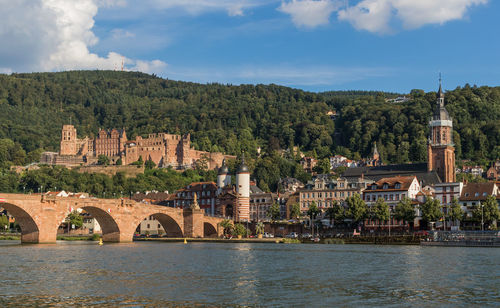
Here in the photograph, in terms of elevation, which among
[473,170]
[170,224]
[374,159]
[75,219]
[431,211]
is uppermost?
[374,159]

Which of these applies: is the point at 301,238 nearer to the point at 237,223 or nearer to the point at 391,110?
the point at 237,223

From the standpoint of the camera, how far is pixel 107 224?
8650 cm

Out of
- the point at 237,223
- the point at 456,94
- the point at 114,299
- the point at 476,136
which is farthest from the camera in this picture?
the point at 456,94

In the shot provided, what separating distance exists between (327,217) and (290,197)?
44.8 feet

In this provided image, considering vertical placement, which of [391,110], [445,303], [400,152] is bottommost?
[445,303]

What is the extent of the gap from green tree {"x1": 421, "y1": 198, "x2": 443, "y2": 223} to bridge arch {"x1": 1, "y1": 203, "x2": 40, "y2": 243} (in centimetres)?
4887

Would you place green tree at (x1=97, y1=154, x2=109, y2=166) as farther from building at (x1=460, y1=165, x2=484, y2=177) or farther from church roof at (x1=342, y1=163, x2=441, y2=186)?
building at (x1=460, y1=165, x2=484, y2=177)

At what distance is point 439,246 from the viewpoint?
258 ft

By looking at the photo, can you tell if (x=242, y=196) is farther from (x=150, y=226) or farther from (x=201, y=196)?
(x=150, y=226)

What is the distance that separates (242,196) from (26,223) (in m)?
50.4

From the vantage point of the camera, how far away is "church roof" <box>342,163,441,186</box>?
386ft

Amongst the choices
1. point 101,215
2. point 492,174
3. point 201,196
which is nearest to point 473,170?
point 492,174

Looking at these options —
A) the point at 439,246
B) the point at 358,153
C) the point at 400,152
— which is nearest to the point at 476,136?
the point at 400,152

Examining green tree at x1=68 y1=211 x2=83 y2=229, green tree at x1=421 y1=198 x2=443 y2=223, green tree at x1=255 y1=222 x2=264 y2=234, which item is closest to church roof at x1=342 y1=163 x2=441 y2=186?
green tree at x1=421 y1=198 x2=443 y2=223
